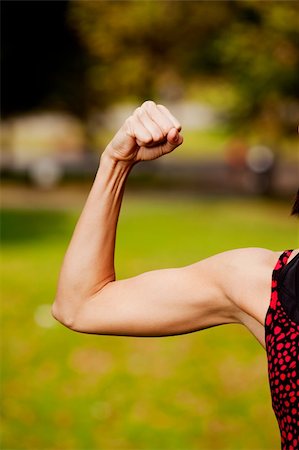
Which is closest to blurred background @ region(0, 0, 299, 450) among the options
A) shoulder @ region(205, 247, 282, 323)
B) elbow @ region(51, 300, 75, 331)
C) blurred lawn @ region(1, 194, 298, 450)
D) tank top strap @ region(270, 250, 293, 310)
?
blurred lawn @ region(1, 194, 298, 450)

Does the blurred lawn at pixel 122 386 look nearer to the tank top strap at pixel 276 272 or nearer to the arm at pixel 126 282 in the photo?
the arm at pixel 126 282

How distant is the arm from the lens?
7.13ft

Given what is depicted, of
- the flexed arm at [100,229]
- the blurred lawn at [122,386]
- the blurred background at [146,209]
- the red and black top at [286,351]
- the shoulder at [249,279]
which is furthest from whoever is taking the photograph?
the blurred background at [146,209]

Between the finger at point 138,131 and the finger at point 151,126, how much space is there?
11 mm

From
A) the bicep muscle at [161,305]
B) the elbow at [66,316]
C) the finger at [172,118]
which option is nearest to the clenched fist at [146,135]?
the finger at [172,118]

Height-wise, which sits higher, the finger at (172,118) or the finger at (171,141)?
the finger at (172,118)

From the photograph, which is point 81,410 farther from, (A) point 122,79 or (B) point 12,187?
(B) point 12,187

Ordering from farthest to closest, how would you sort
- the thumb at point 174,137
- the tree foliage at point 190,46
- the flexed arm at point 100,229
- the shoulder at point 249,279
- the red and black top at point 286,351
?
1. the tree foliage at point 190,46
2. the flexed arm at point 100,229
3. the thumb at point 174,137
4. the shoulder at point 249,279
5. the red and black top at point 286,351

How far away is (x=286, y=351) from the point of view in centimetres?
186

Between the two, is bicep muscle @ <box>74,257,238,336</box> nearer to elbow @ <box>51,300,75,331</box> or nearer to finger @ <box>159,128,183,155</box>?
elbow @ <box>51,300,75,331</box>

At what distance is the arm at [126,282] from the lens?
217 centimetres

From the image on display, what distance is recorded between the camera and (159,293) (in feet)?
7.38

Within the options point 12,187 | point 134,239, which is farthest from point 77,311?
point 12,187

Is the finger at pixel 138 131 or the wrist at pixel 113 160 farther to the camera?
the wrist at pixel 113 160
